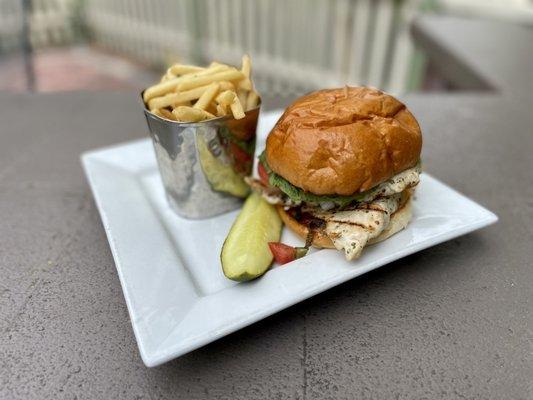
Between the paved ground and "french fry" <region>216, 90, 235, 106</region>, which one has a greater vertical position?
"french fry" <region>216, 90, 235, 106</region>

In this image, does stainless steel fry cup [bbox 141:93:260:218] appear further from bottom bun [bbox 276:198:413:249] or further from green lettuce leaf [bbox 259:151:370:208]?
bottom bun [bbox 276:198:413:249]

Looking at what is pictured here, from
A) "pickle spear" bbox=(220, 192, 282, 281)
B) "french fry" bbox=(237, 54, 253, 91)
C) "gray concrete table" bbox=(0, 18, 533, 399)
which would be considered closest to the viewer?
"gray concrete table" bbox=(0, 18, 533, 399)

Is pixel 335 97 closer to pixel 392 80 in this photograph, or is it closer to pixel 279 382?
pixel 279 382

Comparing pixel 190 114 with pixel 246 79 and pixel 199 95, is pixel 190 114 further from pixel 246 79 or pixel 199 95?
pixel 246 79

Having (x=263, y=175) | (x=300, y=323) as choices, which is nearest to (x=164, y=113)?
(x=263, y=175)

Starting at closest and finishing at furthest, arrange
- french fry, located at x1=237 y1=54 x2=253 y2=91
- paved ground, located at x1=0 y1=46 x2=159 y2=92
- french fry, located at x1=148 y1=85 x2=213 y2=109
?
french fry, located at x1=148 y1=85 x2=213 y2=109 < french fry, located at x1=237 y1=54 x2=253 y2=91 < paved ground, located at x1=0 y1=46 x2=159 y2=92

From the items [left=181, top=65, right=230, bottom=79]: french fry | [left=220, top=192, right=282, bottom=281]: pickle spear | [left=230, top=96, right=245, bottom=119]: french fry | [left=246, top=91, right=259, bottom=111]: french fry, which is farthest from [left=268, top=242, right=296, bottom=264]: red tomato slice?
[left=181, top=65, right=230, bottom=79]: french fry

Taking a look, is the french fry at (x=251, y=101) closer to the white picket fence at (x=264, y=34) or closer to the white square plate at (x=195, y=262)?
the white square plate at (x=195, y=262)

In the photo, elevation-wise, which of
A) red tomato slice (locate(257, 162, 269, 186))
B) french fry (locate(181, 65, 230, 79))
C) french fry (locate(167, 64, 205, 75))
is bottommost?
red tomato slice (locate(257, 162, 269, 186))
